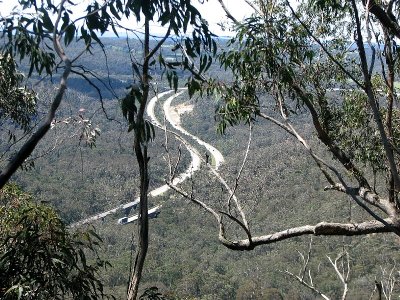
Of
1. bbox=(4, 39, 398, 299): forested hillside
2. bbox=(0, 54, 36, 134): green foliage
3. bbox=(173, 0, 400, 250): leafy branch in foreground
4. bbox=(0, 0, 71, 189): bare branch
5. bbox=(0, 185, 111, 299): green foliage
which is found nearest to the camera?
bbox=(0, 0, 71, 189): bare branch

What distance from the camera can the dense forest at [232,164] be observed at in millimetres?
2227

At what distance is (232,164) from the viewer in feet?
105

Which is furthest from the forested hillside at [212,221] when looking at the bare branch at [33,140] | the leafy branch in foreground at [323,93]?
the bare branch at [33,140]

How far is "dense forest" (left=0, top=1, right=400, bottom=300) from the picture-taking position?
2227 millimetres

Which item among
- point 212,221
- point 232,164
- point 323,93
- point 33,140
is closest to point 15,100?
point 323,93

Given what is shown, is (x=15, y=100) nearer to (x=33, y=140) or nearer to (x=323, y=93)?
(x=323, y=93)

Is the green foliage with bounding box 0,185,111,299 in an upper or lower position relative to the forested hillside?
upper

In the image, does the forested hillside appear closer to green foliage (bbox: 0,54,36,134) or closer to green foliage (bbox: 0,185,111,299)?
green foliage (bbox: 0,54,36,134)

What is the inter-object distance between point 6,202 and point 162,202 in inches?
1154

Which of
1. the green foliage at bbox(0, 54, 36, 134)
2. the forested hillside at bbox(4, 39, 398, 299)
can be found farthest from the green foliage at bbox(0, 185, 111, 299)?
the forested hillside at bbox(4, 39, 398, 299)

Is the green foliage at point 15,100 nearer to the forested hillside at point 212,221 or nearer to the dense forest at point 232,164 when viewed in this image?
the dense forest at point 232,164

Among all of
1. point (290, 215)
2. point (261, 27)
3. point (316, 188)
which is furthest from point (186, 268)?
point (261, 27)

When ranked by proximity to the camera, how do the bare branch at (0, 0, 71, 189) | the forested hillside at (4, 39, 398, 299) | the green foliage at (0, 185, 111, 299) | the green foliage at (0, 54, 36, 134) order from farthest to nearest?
1. the forested hillside at (4, 39, 398, 299)
2. the green foliage at (0, 54, 36, 134)
3. the green foliage at (0, 185, 111, 299)
4. the bare branch at (0, 0, 71, 189)

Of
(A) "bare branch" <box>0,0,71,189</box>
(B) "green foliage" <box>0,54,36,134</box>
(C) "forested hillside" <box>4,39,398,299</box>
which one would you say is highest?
(B) "green foliage" <box>0,54,36,134</box>
